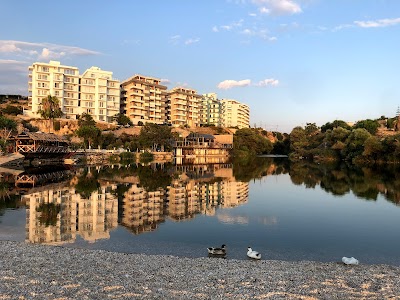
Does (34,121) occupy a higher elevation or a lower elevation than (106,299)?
higher

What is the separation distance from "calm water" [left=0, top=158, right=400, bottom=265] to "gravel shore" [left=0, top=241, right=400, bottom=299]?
243 cm

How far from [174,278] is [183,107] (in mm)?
121369

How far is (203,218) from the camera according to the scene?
24641mm

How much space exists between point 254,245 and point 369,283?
694cm

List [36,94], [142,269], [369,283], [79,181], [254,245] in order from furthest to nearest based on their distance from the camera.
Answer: [36,94] → [79,181] → [254,245] → [142,269] → [369,283]

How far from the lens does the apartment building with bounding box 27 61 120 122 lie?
9931 cm

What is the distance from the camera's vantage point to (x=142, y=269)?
41.2ft

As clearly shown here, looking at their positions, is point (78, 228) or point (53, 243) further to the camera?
point (78, 228)

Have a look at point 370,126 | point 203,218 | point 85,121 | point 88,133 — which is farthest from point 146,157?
point 370,126

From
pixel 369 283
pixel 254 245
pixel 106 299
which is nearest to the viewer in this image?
pixel 106 299

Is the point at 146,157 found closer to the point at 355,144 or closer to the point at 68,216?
the point at 355,144

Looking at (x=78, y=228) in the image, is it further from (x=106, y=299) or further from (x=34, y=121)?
(x=34, y=121)

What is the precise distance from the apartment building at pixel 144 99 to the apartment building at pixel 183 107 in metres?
3.03

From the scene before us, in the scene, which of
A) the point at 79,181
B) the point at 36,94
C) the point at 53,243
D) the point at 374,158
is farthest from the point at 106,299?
the point at 36,94
